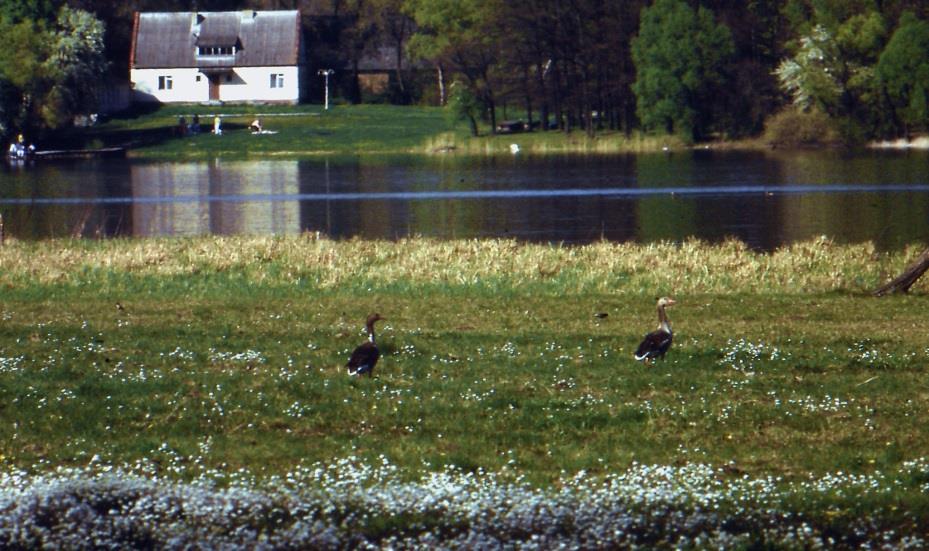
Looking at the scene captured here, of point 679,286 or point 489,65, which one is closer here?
point 679,286

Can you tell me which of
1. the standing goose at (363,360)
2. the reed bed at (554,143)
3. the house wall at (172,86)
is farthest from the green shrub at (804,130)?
the standing goose at (363,360)

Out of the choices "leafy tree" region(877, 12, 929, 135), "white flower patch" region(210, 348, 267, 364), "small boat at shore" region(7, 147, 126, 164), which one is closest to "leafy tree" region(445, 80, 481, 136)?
"small boat at shore" region(7, 147, 126, 164)

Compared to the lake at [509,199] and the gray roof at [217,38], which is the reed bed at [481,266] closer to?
the lake at [509,199]

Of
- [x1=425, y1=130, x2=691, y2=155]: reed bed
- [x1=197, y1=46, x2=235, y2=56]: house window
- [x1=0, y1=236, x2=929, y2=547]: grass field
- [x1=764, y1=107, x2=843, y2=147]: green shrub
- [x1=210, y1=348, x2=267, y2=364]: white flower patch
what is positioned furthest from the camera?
[x1=197, y1=46, x2=235, y2=56]: house window

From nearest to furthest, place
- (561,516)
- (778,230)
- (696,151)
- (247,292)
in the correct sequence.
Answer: (561,516)
(247,292)
(778,230)
(696,151)

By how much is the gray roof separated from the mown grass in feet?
305

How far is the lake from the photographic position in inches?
1523

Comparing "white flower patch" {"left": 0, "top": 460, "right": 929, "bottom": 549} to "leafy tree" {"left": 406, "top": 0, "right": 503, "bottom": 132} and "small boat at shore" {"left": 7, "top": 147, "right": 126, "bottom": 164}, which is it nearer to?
"small boat at shore" {"left": 7, "top": 147, "right": 126, "bottom": 164}

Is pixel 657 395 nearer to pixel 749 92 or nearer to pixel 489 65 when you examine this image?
pixel 749 92

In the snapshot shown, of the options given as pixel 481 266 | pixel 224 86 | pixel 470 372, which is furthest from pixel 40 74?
pixel 470 372

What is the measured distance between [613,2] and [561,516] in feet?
286

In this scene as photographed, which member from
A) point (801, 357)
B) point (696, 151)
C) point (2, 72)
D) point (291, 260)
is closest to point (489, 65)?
point (696, 151)

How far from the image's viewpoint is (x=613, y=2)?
93125 mm

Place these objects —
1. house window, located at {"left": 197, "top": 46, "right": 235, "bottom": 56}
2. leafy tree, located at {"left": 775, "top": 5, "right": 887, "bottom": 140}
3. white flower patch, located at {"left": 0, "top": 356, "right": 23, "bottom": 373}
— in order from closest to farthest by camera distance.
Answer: white flower patch, located at {"left": 0, "top": 356, "right": 23, "bottom": 373}, leafy tree, located at {"left": 775, "top": 5, "right": 887, "bottom": 140}, house window, located at {"left": 197, "top": 46, "right": 235, "bottom": 56}
